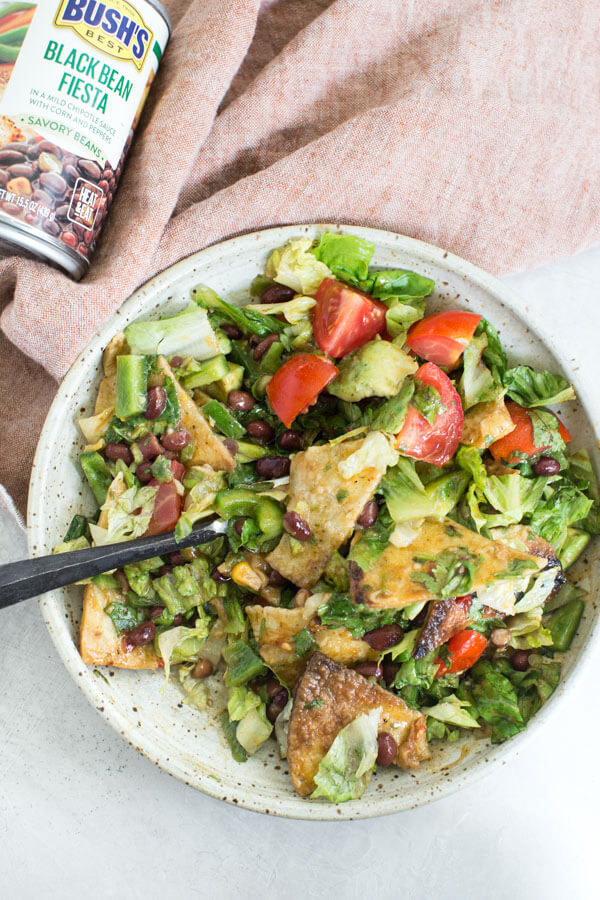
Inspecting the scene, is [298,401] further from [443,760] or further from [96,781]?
[96,781]

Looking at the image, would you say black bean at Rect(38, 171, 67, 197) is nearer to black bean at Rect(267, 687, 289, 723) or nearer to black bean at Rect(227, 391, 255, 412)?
black bean at Rect(227, 391, 255, 412)

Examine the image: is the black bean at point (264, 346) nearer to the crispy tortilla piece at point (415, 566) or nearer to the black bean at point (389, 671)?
the crispy tortilla piece at point (415, 566)

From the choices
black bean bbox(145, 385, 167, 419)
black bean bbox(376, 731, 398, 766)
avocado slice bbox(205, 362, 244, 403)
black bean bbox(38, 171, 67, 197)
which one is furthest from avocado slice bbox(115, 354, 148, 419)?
black bean bbox(376, 731, 398, 766)

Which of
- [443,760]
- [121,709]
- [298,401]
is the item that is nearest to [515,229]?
[298,401]

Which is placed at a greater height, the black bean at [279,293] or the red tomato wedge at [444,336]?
the red tomato wedge at [444,336]

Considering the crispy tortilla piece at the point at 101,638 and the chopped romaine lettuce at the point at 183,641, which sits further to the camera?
the chopped romaine lettuce at the point at 183,641

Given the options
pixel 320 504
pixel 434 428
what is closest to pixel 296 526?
pixel 320 504

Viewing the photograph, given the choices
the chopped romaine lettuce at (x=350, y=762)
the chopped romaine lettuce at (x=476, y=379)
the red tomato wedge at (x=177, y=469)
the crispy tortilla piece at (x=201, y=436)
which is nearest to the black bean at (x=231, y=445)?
the crispy tortilla piece at (x=201, y=436)
